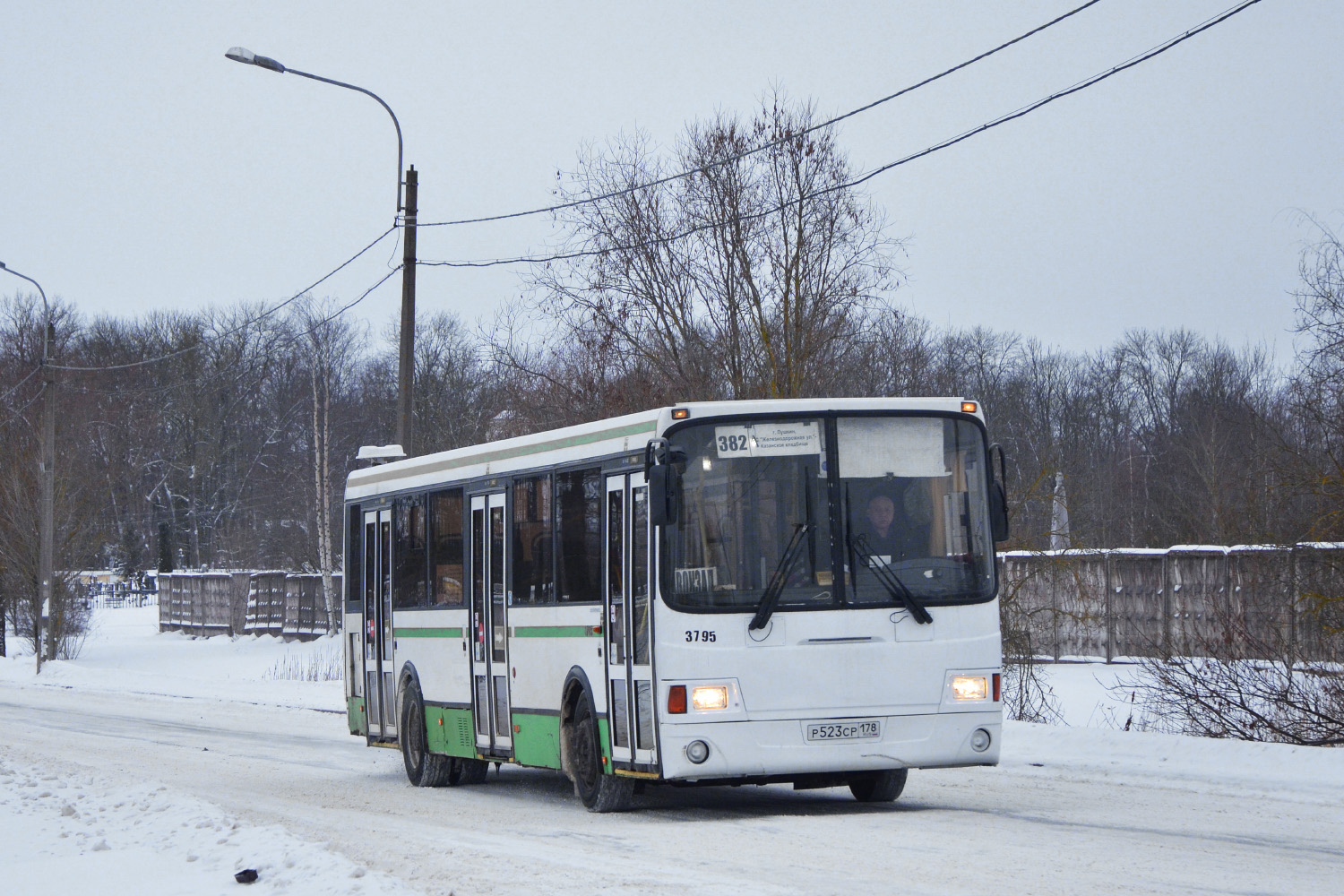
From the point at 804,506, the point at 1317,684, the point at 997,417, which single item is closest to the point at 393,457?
the point at 804,506

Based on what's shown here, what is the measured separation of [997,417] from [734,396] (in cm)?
5125

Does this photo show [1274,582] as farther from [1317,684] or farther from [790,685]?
[790,685]

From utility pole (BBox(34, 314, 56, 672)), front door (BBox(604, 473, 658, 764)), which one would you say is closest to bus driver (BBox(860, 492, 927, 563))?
front door (BBox(604, 473, 658, 764))

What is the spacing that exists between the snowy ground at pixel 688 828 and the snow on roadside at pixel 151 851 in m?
0.03

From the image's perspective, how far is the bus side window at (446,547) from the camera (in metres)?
15.0

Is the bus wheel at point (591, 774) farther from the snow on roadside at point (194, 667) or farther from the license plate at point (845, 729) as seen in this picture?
the snow on roadside at point (194, 667)

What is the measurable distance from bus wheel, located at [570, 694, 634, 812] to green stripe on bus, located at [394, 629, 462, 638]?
8.28 ft

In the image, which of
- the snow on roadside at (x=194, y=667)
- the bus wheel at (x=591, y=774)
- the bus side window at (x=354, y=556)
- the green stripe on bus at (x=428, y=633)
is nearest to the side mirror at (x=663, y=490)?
the bus wheel at (x=591, y=774)

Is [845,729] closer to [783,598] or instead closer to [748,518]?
[783,598]

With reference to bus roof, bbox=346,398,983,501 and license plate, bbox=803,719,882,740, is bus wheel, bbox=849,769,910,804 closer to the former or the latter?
license plate, bbox=803,719,882,740

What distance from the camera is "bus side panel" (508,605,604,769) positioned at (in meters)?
12.5

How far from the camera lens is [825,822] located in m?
11.1

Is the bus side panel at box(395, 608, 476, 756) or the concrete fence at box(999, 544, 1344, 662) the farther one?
the concrete fence at box(999, 544, 1344, 662)

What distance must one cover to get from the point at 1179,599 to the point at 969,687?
16115 mm
